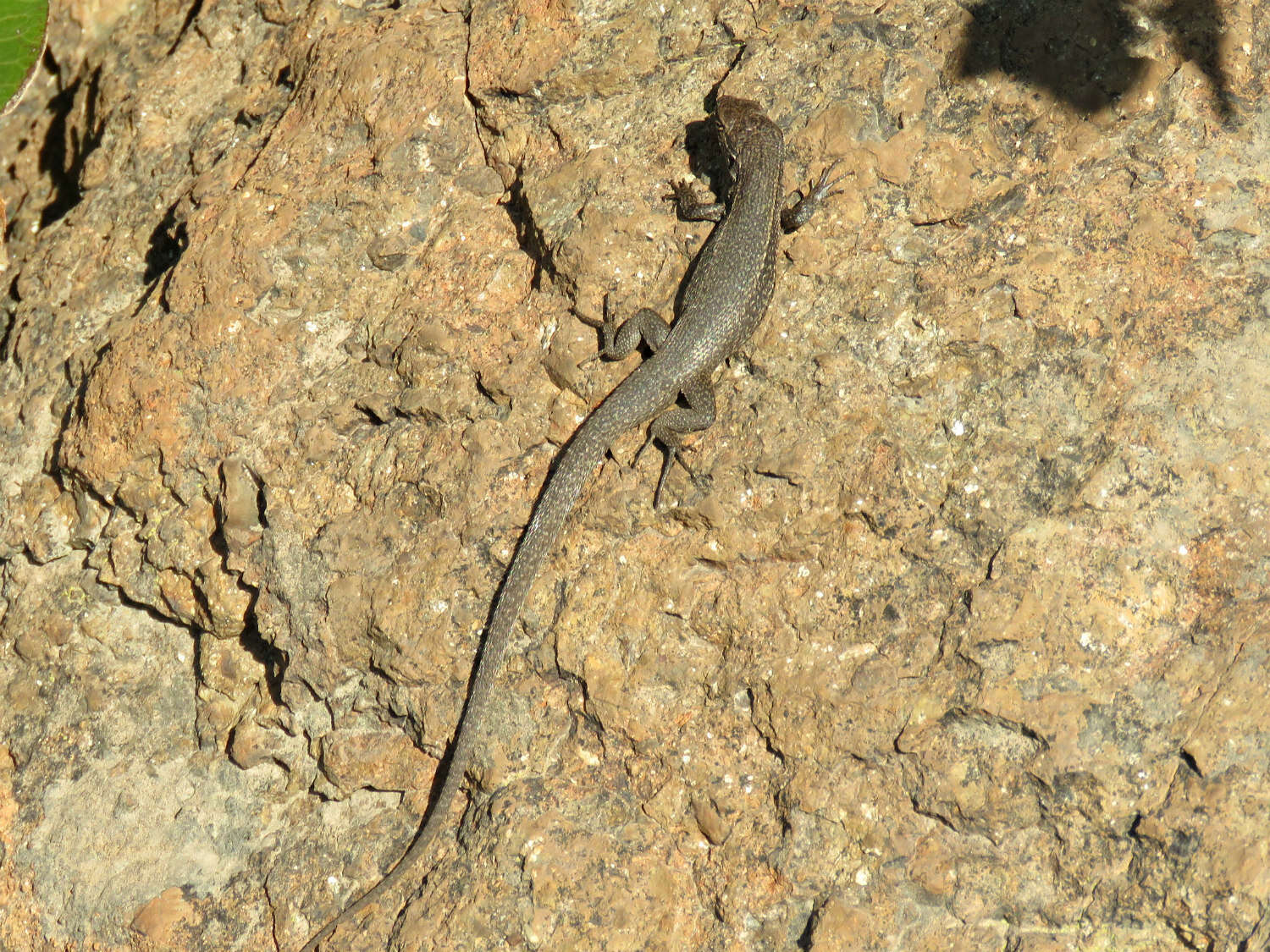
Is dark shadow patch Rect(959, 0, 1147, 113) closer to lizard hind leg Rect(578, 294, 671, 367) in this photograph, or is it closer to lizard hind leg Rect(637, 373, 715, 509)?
lizard hind leg Rect(578, 294, 671, 367)

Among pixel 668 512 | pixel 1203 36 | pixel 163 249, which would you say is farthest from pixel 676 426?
pixel 163 249

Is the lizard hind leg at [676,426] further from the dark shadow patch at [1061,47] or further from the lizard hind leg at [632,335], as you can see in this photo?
the dark shadow patch at [1061,47]

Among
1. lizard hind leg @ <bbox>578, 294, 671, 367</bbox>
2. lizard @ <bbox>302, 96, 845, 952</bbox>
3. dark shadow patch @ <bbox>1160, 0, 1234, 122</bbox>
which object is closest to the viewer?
lizard @ <bbox>302, 96, 845, 952</bbox>

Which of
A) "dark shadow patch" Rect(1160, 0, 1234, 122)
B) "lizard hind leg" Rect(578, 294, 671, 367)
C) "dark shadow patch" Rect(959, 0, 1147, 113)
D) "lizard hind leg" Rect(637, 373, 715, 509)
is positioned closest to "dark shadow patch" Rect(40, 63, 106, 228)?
"lizard hind leg" Rect(578, 294, 671, 367)

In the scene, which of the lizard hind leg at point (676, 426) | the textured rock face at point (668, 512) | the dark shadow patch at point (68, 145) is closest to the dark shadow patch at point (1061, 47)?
the textured rock face at point (668, 512)

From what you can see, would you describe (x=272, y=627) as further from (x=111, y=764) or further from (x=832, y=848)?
(x=832, y=848)

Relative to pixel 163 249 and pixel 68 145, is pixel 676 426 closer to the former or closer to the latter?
pixel 163 249
